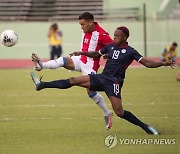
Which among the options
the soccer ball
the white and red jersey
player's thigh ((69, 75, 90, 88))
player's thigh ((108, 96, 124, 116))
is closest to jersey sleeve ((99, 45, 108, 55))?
player's thigh ((69, 75, 90, 88))

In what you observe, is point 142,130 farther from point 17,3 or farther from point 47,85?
point 17,3

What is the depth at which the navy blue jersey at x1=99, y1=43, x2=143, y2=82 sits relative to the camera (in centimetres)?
1031

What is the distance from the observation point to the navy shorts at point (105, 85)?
33.7ft

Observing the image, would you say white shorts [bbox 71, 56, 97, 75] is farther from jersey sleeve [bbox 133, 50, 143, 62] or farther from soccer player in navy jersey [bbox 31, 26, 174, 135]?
jersey sleeve [bbox 133, 50, 143, 62]

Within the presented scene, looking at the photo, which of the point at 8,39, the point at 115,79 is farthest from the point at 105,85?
the point at 8,39

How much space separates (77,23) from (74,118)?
20.7 meters

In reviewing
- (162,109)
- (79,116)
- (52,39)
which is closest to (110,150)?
(79,116)

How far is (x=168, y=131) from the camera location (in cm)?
1076

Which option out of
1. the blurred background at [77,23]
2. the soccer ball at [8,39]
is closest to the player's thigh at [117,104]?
the soccer ball at [8,39]

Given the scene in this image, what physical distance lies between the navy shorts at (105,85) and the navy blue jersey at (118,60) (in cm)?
8

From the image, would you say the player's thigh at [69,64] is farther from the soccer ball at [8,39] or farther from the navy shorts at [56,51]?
the navy shorts at [56,51]

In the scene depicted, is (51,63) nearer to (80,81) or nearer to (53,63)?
(53,63)

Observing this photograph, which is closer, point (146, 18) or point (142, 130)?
point (142, 130)

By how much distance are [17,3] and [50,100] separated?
65.9 feet
